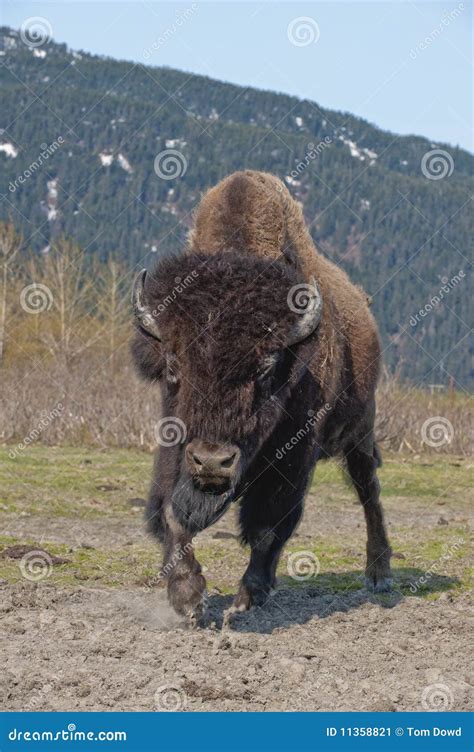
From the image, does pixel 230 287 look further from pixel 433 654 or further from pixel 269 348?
pixel 433 654

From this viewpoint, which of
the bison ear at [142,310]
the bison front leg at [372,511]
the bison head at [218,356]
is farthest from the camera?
the bison front leg at [372,511]

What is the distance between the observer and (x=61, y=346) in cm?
4459

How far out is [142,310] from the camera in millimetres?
7703

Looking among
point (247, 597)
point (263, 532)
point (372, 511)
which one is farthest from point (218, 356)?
point (372, 511)

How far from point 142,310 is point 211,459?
1.52 meters

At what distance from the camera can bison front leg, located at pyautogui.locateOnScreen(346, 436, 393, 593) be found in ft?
32.6

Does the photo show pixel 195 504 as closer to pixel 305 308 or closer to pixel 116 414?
pixel 305 308

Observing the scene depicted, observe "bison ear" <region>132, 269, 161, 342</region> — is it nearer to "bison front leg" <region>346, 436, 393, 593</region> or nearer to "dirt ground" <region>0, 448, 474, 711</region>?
"dirt ground" <region>0, 448, 474, 711</region>

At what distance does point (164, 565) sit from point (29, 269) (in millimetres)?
47421

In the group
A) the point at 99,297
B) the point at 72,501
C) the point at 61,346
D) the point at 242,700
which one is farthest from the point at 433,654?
the point at 99,297

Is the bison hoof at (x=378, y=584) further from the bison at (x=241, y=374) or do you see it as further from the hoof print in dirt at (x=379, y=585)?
the bison at (x=241, y=374)

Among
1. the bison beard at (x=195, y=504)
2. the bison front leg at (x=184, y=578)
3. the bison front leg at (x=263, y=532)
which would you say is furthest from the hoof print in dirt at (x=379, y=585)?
the bison beard at (x=195, y=504)

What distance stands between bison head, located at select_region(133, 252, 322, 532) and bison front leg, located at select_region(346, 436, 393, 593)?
2.66 meters

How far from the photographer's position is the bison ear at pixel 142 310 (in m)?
7.58
